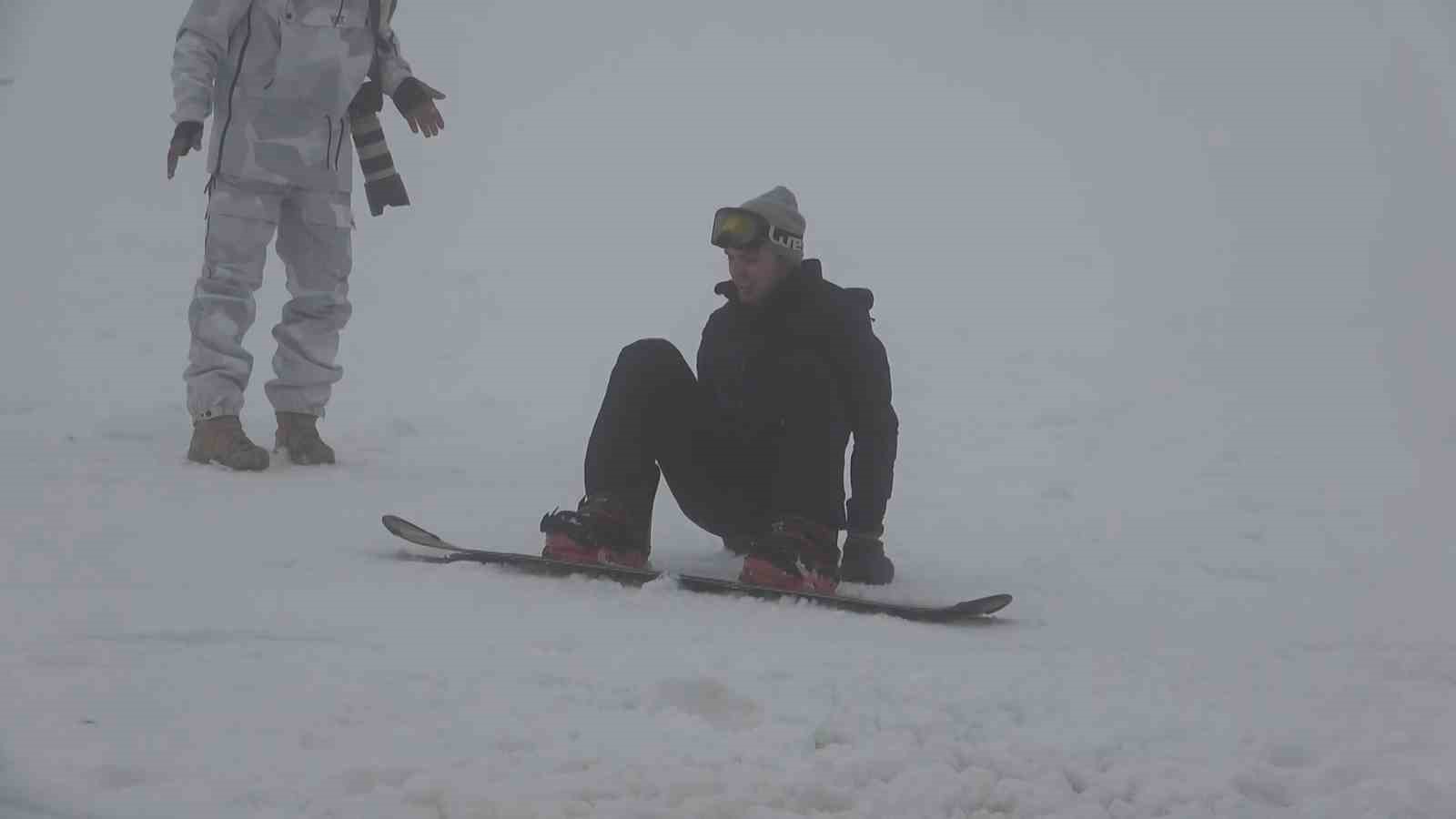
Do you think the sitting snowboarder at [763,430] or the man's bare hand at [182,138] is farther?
the man's bare hand at [182,138]

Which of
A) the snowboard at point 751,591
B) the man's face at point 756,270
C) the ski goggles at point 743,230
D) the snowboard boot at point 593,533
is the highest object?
the ski goggles at point 743,230

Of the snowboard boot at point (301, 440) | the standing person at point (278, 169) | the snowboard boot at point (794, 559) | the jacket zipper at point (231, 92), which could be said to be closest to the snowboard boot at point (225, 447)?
the standing person at point (278, 169)

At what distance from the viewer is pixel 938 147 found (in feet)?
44.1

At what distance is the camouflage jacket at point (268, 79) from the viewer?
443 cm

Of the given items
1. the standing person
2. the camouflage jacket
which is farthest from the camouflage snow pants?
the camouflage jacket

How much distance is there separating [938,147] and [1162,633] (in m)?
10.9

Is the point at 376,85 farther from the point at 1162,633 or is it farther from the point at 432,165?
the point at 432,165

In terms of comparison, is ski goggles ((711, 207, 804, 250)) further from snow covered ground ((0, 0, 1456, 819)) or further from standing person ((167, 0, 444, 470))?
standing person ((167, 0, 444, 470))

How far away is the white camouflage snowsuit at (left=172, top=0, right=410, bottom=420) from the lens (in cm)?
448

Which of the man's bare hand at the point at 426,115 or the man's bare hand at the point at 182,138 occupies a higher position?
the man's bare hand at the point at 426,115

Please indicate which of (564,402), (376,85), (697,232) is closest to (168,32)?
(697,232)

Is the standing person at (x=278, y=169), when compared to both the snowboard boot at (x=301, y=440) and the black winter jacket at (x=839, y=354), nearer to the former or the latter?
the snowboard boot at (x=301, y=440)

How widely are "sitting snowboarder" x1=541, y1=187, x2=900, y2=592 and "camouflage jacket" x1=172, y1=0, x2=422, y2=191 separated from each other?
1890 mm

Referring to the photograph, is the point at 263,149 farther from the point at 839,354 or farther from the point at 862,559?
the point at 862,559
